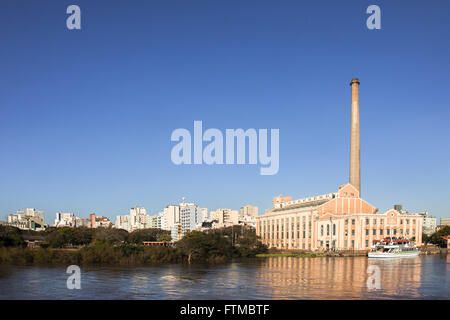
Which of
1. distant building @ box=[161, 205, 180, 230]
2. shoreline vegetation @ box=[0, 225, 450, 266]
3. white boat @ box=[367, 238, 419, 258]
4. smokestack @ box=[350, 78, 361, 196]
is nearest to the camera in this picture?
shoreline vegetation @ box=[0, 225, 450, 266]

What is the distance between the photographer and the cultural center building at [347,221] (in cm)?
7700

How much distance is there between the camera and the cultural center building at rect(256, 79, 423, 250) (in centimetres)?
7700

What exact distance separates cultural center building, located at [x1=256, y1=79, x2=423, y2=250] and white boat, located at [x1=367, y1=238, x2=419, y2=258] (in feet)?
10.9

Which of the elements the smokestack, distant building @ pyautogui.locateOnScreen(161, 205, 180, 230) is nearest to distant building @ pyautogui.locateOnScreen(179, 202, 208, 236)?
distant building @ pyautogui.locateOnScreen(161, 205, 180, 230)

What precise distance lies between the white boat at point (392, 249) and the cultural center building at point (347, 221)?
3.33m

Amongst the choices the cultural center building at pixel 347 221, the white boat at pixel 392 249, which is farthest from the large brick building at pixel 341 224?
the white boat at pixel 392 249

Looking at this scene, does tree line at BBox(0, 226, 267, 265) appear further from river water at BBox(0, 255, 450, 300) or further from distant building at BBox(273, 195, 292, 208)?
distant building at BBox(273, 195, 292, 208)

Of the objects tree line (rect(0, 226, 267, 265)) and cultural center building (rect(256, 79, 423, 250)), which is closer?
tree line (rect(0, 226, 267, 265))

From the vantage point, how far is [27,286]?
100 feet

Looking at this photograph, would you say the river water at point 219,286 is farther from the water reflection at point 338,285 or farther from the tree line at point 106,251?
the tree line at point 106,251

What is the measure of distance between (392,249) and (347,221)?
11.1 metres
